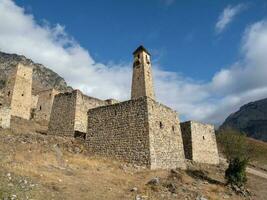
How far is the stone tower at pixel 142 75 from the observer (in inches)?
1480

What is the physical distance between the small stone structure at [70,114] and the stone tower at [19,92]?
15352 millimetres

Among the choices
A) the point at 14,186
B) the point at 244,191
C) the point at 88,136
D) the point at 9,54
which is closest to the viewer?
the point at 14,186

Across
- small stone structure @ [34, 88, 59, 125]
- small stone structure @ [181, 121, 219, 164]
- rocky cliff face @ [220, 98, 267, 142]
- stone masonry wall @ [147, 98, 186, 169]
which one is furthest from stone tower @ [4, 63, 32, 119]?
rocky cliff face @ [220, 98, 267, 142]

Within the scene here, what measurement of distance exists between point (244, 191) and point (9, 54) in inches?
5950

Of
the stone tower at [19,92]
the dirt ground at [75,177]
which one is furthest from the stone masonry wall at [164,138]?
the stone tower at [19,92]

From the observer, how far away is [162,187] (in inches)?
692

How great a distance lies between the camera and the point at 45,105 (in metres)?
50.5

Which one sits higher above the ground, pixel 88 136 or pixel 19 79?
pixel 19 79

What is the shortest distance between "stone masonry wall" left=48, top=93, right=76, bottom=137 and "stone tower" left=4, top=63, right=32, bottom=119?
15.1m

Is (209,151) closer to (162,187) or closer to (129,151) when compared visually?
(129,151)

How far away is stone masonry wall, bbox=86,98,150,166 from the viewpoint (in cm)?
2234

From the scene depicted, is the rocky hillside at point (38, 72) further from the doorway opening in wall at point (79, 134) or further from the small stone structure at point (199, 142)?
the doorway opening in wall at point (79, 134)

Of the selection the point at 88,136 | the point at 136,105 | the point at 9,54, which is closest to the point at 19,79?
the point at 88,136

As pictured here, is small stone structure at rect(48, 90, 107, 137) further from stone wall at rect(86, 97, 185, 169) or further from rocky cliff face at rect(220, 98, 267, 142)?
rocky cliff face at rect(220, 98, 267, 142)
